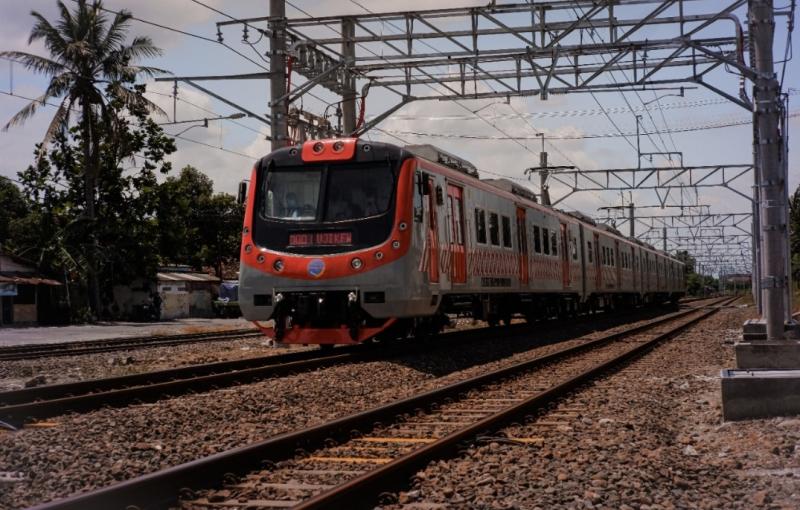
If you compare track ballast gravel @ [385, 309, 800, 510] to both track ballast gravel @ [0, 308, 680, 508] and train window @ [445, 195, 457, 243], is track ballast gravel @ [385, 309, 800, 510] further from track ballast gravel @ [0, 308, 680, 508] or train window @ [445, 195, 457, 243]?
train window @ [445, 195, 457, 243]

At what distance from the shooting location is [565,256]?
86.6 feet

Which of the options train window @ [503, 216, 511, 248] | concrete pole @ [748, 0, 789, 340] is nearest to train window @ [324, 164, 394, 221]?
concrete pole @ [748, 0, 789, 340]

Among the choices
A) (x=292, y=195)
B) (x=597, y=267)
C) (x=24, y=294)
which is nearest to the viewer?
(x=292, y=195)

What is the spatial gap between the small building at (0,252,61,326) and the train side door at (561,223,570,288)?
64.9 feet

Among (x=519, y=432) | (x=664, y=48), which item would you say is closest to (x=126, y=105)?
(x=664, y=48)

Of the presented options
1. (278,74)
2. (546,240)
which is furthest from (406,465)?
(546,240)

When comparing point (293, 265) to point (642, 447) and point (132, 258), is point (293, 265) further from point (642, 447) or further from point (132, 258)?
point (132, 258)

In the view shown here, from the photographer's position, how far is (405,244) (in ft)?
43.8

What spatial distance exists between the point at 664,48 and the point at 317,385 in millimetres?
13036

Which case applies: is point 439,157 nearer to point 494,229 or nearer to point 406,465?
point 494,229

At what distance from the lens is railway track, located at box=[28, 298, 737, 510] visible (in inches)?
205

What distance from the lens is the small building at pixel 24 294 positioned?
3416 cm

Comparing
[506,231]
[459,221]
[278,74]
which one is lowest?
[459,221]

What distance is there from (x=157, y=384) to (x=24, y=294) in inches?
1089
